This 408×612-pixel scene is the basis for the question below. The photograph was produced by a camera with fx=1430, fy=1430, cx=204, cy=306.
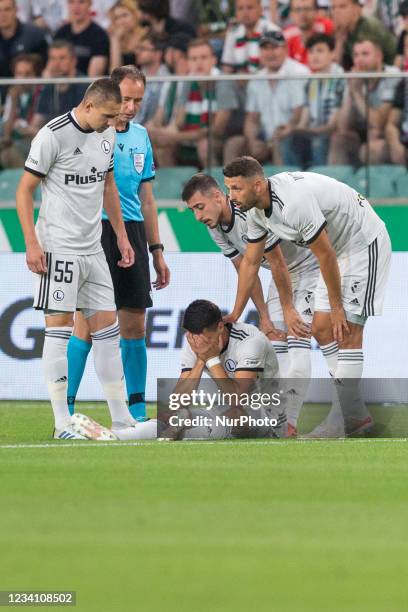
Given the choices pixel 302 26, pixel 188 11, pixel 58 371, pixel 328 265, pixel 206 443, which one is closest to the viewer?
pixel 206 443

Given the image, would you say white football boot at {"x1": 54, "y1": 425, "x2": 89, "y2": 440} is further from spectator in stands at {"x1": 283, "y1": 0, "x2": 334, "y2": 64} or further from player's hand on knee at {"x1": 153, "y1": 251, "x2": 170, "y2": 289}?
spectator in stands at {"x1": 283, "y1": 0, "x2": 334, "y2": 64}

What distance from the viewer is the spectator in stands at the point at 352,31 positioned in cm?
1551

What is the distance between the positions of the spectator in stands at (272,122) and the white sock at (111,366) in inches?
195

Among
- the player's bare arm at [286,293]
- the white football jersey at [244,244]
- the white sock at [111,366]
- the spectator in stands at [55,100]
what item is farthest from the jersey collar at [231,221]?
the spectator in stands at [55,100]

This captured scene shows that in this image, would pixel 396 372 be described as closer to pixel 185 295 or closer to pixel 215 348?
pixel 185 295

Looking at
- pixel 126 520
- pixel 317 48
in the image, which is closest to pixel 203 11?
pixel 317 48

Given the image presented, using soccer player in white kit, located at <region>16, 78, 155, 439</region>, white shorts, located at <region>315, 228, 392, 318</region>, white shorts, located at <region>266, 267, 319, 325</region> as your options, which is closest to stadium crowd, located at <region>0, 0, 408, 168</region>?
white shorts, located at <region>266, 267, 319, 325</region>

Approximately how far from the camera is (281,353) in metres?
10.7

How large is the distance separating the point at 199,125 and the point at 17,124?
1.89m

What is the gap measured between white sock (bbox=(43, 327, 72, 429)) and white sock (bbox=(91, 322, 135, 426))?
336 millimetres

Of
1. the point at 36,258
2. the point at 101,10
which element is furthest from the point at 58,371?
the point at 101,10

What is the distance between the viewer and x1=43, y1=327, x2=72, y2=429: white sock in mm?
9391

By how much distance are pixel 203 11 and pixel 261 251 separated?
7.67 metres

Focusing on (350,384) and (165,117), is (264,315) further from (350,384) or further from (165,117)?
(165,117)
